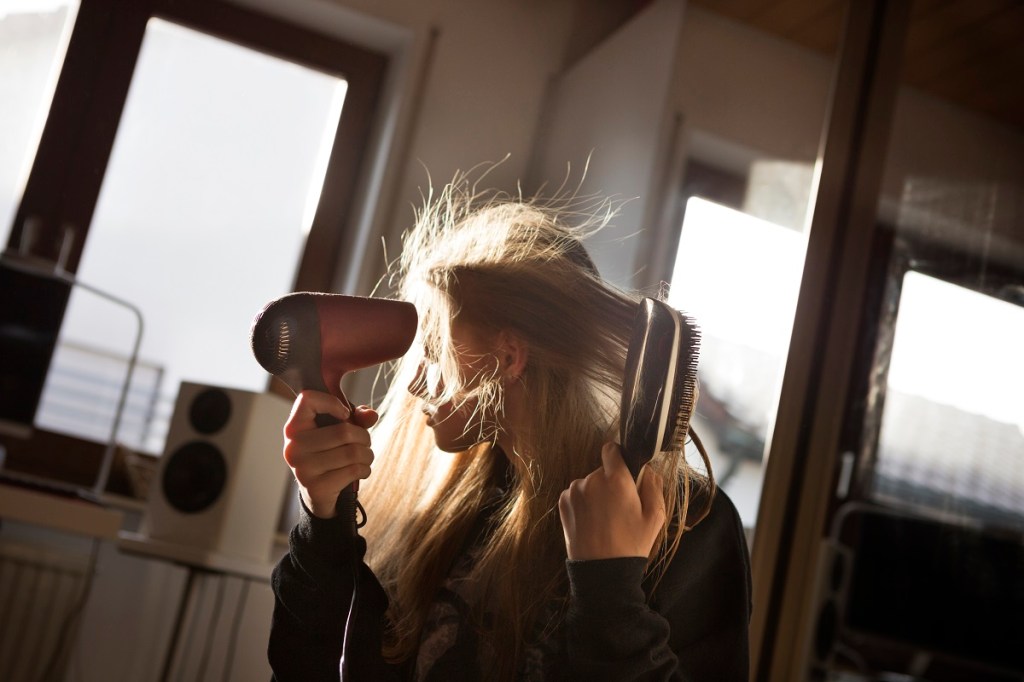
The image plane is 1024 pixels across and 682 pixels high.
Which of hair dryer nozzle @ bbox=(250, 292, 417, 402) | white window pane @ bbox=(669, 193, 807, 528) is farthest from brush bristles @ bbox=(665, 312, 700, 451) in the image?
white window pane @ bbox=(669, 193, 807, 528)

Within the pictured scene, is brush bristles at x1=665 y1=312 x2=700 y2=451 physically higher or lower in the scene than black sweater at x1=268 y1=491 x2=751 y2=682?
higher

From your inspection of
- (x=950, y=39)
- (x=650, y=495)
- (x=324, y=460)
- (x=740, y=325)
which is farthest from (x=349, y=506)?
(x=950, y=39)

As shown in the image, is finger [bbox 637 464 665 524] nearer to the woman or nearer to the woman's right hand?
the woman

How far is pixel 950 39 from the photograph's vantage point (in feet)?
2.23

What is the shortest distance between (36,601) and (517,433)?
102 cm

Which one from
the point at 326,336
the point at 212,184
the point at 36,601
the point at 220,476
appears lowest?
the point at 36,601

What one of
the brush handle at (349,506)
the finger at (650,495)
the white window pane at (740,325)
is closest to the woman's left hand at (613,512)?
the finger at (650,495)

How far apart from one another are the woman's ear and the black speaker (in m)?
0.57

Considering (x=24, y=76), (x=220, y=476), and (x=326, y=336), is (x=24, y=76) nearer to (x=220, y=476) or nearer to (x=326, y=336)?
(x=220, y=476)

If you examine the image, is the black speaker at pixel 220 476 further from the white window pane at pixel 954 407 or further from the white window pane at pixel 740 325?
the white window pane at pixel 954 407

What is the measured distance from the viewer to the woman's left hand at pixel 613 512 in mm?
353

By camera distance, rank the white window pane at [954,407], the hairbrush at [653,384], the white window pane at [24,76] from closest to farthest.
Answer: the hairbrush at [653,384] < the white window pane at [954,407] < the white window pane at [24,76]

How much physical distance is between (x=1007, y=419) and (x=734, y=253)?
198mm

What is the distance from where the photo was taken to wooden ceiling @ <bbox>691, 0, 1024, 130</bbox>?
604 mm
